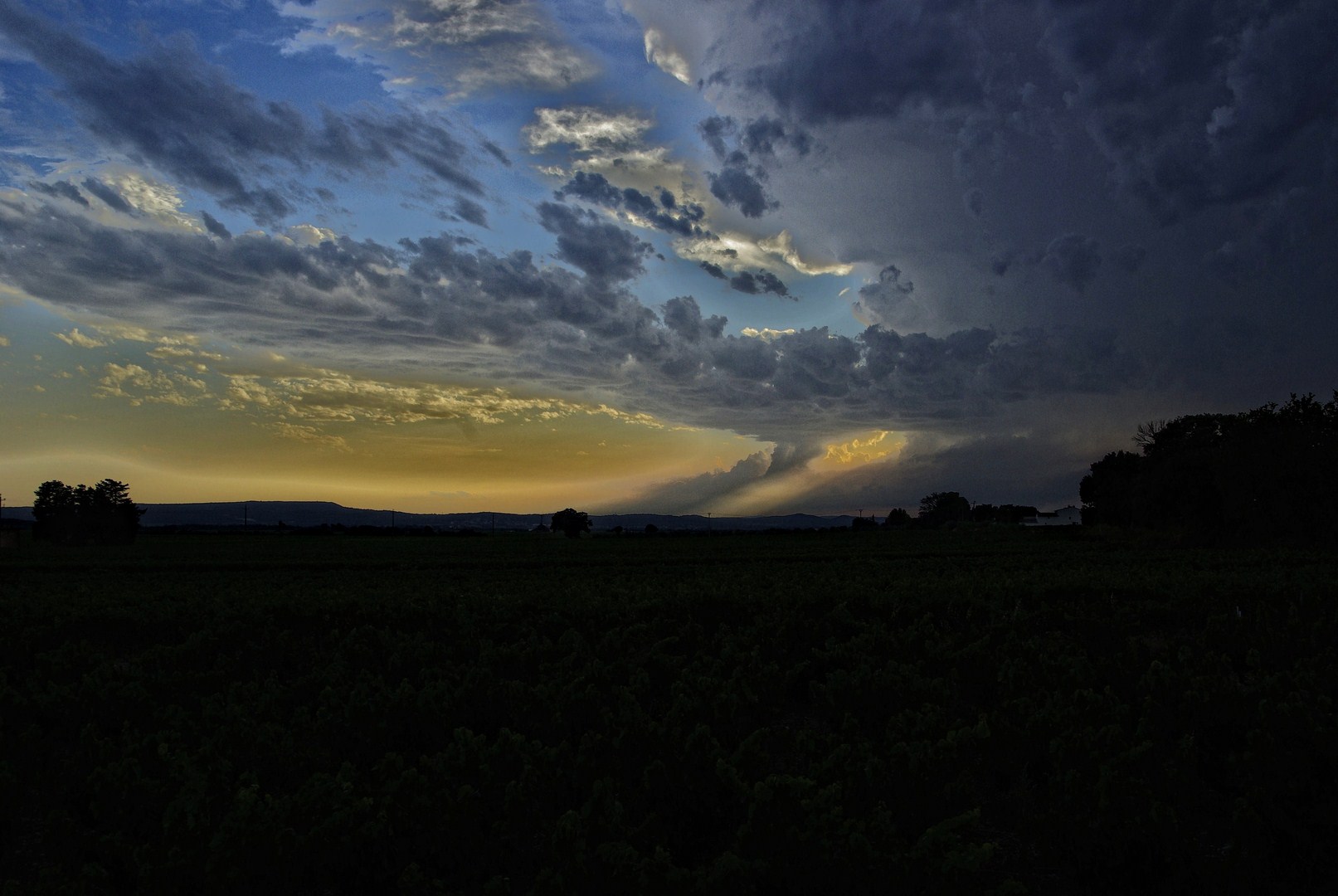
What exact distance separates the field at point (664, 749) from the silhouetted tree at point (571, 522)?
75732 mm

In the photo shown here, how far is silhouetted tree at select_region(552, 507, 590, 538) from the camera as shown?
289 ft

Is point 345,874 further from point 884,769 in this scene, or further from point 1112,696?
point 1112,696

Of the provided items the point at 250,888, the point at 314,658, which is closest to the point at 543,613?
the point at 314,658

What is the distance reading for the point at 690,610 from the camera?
12023 mm

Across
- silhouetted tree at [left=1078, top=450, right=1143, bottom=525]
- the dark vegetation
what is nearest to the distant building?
silhouetted tree at [left=1078, top=450, right=1143, bottom=525]

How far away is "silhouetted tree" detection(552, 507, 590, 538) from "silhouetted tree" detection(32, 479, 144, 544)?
39364 mm

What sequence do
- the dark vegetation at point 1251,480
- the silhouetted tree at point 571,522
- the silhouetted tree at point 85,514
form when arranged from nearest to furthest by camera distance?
the dark vegetation at point 1251,480 < the silhouetted tree at point 85,514 < the silhouetted tree at point 571,522

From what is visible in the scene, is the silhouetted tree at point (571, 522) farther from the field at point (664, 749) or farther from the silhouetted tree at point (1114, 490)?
the field at point (664, 749)

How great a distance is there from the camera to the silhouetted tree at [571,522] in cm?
8819

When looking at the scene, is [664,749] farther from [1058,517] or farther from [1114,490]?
[1058,517]

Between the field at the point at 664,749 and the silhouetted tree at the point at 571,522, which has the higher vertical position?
the silhouetted tree at the point at 571,522

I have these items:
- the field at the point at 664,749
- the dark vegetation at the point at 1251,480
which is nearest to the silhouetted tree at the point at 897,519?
the dark vegetation at the point at 1251,480

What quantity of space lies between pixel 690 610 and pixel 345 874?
7.77 metres

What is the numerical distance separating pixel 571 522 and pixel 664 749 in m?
83.5
